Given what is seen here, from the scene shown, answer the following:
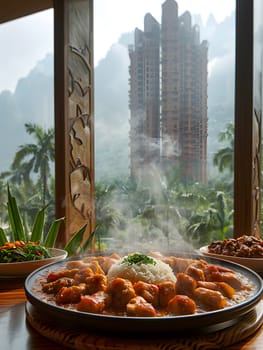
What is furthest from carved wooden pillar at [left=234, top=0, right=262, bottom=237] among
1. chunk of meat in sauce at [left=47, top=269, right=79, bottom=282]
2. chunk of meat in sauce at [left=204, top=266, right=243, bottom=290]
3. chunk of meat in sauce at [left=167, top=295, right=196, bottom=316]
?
chunk of meat in sauce at [left=167, top=295, right=196, bottom=316]

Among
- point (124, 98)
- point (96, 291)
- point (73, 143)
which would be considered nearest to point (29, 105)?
point (73, 143)

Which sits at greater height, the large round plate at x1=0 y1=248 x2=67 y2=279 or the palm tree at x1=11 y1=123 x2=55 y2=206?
the palm tree at x1=11 y1=123 x2=55 y2=206

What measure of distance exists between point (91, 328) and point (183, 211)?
2111 mm

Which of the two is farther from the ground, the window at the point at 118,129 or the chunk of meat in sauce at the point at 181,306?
the window at the point at 118,129

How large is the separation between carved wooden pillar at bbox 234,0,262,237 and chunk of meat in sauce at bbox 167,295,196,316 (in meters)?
1.71

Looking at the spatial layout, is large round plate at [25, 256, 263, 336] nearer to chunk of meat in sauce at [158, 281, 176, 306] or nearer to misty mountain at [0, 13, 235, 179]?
chunk of meat in sauce at [158, 281, 176, 306]

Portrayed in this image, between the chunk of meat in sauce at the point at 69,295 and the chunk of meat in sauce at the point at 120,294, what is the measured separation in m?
0.08

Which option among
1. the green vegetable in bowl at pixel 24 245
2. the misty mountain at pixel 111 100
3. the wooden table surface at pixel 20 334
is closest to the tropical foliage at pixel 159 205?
the misty mountain at pixel 111 100

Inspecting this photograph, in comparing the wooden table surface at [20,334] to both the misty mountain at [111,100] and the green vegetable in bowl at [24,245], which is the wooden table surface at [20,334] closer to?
the green vegetable in bowl at [24,245]

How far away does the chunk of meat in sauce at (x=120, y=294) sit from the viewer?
38.5 inches

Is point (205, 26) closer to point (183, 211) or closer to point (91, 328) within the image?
point (183, 211)

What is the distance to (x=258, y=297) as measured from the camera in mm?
972

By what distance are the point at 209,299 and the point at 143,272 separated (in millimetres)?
294

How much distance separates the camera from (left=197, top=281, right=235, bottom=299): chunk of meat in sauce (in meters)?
1.05
